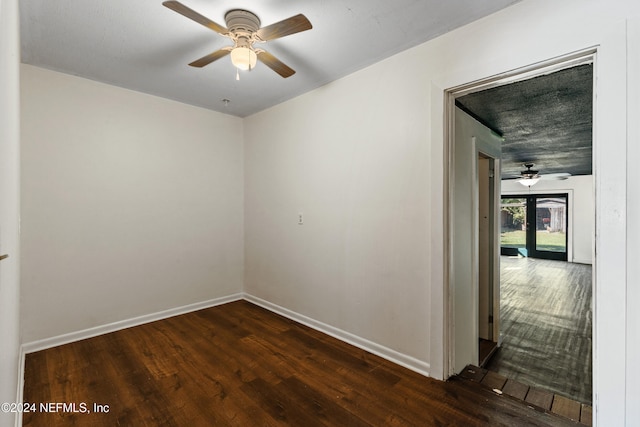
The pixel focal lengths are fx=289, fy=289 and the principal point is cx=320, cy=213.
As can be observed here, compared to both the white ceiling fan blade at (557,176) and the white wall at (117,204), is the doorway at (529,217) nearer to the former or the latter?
the white ceiling fan blade at (557,176)

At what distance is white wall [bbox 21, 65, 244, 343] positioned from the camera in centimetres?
251

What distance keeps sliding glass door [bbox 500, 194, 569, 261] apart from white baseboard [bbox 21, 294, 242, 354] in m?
8.86

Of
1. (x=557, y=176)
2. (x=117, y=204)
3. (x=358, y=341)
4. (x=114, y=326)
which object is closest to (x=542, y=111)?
(x=358, y=341)

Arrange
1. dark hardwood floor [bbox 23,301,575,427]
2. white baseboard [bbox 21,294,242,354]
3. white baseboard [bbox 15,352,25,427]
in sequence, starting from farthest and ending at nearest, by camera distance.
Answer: white baseboard [bbox 21,294,242,354], dark hardwood floor [bbox 23,301,575,427], white baseboard [bbox 15,352,25,427]

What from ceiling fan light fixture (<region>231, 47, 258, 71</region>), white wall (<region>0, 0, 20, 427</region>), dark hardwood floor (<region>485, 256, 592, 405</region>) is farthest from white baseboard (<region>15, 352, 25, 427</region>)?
dark hardwood floor (<region>485, 256, 592, 405</region>)

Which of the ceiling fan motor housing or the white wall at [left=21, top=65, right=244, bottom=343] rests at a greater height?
the ceiling fan motor housing

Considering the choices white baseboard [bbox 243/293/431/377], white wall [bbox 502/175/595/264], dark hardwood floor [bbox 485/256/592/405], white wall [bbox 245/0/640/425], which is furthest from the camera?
white wall [bbox 502/175/595/264]

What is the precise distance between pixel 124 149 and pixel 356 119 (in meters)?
2.36

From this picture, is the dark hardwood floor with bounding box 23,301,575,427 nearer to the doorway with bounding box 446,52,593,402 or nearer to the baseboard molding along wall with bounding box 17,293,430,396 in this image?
the baseboard molding along wall with bounding box 17,293,430,396

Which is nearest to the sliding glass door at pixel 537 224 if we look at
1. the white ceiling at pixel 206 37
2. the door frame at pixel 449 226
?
the door frame at pixel 449 226

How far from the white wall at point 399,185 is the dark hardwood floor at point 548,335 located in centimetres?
146

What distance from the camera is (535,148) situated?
4477mm

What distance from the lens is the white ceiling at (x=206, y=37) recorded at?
1.75 metres

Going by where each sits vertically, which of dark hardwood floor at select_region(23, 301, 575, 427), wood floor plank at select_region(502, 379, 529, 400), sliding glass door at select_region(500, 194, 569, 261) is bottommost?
wood floor plank at select_region(502, 379, 529, 400)
